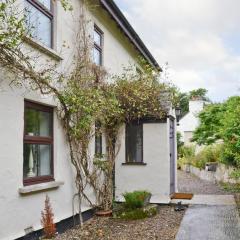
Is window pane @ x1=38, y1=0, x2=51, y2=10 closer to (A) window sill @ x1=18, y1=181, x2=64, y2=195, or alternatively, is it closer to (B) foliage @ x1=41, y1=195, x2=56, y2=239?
(A) window sill @ x1=18, y1=181, x2=64, y2=195

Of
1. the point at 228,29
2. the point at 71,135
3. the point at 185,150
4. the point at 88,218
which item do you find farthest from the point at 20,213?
the point at 185,150

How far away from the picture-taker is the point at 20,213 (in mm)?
7383

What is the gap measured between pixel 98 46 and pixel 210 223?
6187 millimetres

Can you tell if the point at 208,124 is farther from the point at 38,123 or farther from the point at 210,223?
the point at 38,123

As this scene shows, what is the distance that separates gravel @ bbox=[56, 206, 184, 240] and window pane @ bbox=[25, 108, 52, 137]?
2207mm

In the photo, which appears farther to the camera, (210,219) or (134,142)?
(134,142)

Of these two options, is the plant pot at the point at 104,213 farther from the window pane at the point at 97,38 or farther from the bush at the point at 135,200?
the window pane at the point at 97,38

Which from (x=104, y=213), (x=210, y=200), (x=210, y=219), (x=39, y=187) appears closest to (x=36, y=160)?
(x=39, y=187)

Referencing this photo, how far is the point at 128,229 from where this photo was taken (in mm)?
9211

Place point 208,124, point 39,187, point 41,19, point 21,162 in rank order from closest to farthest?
1. point 21,162
2. point 39,187
3. point 41,19
4. point 208,124

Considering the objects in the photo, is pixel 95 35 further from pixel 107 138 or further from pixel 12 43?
pixel 12 43

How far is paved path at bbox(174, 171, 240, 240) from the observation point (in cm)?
812

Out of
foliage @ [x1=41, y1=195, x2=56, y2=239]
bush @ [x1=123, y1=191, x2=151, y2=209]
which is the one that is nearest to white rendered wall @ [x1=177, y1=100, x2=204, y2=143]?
bush @ [x1=123, y1=191, x2=151, y2=209]

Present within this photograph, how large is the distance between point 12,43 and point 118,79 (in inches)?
246
